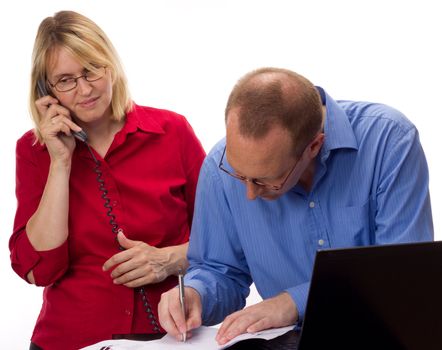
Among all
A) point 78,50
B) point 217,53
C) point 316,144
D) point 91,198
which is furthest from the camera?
point 217,53

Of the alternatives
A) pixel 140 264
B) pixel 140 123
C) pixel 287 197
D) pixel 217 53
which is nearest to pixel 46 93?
pixel 140 123

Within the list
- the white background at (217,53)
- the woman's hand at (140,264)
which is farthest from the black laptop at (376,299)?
the white background at (217,53)

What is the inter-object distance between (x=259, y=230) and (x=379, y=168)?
372 mm

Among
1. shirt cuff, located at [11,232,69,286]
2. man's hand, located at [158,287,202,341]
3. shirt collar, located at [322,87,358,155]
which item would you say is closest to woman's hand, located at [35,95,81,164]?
shirt cuff, located at [11,232,69,286]

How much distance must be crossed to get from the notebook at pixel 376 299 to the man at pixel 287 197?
42cm

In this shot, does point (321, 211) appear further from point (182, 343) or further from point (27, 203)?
point (27, 203)

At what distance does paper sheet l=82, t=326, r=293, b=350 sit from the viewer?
1784 mm

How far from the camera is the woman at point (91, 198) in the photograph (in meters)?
2.43

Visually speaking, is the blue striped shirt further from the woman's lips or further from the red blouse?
the woman's lips

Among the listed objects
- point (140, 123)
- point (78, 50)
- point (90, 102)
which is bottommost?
point (140, 123)

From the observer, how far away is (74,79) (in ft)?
7.98

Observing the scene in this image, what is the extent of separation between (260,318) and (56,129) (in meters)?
1.01

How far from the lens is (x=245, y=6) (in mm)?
3803

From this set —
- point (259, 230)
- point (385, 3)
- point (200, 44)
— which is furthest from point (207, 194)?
point (385, 3)
